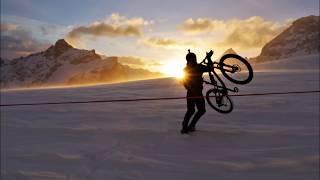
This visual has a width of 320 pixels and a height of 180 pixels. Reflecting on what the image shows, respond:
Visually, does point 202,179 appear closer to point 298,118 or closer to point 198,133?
point 198,133

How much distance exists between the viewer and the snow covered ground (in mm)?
8781

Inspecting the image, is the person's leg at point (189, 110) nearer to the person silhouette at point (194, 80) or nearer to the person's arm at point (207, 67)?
the person silhouette at point (194, 80)

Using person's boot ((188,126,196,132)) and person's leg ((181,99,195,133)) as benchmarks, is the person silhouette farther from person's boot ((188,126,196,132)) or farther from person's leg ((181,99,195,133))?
person's boot ((188,126,196,132))

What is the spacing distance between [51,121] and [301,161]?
8250mm

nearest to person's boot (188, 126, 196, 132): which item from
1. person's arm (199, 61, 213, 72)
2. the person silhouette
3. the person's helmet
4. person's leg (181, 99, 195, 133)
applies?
person's leg (181, 99, 195, 133)

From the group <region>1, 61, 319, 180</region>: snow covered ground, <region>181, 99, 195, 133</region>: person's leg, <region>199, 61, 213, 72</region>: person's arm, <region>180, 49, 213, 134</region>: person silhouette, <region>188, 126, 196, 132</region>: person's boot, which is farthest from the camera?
<region>188, 126, 196, 132</region>: person's boot

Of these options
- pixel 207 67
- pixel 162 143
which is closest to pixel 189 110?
pixel 162 143

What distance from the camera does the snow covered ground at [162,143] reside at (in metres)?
8.78

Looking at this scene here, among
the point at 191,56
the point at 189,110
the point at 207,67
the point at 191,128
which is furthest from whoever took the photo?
the point at 191,128

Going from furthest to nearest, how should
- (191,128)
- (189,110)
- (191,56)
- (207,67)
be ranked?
(191,128) < (189,110) < (191,56) < (207,67)

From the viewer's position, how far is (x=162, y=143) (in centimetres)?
1083

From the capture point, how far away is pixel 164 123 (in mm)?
13297

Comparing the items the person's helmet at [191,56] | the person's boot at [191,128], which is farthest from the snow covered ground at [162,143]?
the person's helmet at [191,56]

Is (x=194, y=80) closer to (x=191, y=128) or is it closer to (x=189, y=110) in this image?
(x=189, y=110)
